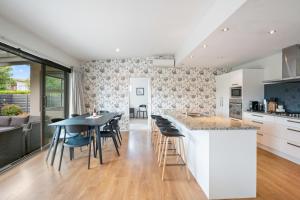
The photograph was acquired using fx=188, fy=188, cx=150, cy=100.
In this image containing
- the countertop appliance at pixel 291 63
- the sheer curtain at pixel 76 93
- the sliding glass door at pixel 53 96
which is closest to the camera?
the countertop appliance at pixel 291 63

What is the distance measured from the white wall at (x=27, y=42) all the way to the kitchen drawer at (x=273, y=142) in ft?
17.7

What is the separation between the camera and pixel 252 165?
2.36m

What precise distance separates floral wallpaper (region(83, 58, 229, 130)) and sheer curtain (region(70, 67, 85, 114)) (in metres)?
0.36

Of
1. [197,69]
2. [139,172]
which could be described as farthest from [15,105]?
[197,69]

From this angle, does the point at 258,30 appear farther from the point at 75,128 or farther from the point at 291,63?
the point at 75,128

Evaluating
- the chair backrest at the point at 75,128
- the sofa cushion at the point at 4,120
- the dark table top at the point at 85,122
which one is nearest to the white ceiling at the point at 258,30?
the dark table top at the point at 85,122

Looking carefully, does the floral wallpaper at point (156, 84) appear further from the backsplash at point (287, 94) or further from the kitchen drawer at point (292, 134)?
the kitchen drawer at point (292, 134)

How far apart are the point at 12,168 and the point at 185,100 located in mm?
5138

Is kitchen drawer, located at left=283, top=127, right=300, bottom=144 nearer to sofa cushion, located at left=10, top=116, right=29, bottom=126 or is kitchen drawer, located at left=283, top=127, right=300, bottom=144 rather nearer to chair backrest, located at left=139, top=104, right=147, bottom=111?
sofa cushion, located at left=10, top=116, right=29, bottom=126

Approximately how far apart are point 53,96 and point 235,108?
16.8 feet

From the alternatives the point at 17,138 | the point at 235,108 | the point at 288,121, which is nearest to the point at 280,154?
the point at 288,121

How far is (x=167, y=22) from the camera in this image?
347 centimetres

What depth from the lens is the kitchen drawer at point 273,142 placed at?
382cm

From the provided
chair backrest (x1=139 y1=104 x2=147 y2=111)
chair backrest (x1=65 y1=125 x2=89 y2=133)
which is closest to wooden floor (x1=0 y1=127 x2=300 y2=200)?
chair backrest (x1=65 y1=125 x2=89 y2=133)
